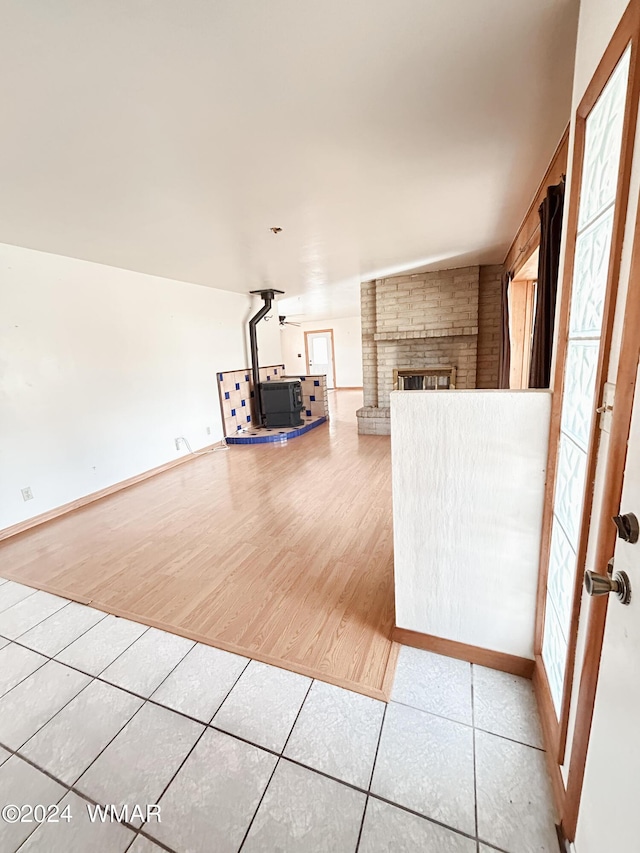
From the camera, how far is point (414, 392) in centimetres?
130

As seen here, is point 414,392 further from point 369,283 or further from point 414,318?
point 369,283

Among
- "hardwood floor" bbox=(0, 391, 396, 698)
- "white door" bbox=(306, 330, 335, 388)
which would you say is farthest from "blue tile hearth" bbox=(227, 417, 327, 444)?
"white door" bbox=(306, 330, 335, 388)

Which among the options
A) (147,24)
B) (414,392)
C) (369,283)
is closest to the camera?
(147,24)

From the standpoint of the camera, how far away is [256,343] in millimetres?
5820

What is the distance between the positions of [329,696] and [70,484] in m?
3.08

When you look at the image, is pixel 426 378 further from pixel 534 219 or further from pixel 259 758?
pixel 259 758

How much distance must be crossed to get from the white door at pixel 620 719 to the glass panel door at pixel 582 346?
259mm

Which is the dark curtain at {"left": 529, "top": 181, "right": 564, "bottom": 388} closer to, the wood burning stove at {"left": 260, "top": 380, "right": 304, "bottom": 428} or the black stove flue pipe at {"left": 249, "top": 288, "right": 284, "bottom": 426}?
the wood burning stove at {"left": 260, "top": 380, "right": 304, "bottom": 428}

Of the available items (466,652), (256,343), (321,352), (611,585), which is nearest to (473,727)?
(466,652)

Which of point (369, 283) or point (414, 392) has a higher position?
point (369, 283)

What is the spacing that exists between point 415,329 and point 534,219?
2452 millimetres

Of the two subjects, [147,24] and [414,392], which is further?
[414,392]

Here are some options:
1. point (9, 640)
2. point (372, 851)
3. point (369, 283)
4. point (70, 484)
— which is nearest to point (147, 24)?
point (372, 851)

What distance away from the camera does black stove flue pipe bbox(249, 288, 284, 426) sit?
559 cm
